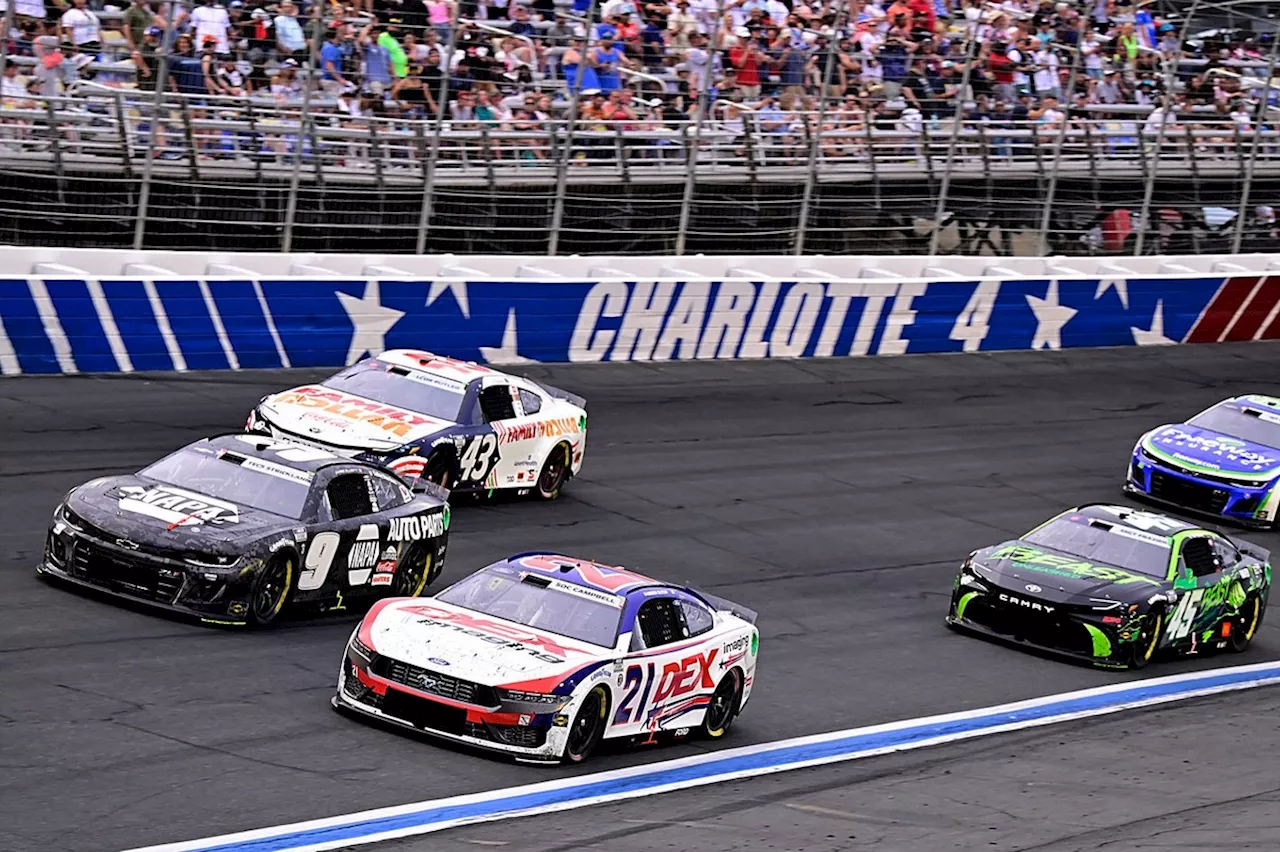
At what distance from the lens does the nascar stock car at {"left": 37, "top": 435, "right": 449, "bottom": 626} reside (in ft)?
43.0

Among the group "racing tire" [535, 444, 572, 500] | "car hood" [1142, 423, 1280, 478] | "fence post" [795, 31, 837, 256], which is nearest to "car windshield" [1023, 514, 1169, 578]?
"racing tire" [535, 444, 572, 500]

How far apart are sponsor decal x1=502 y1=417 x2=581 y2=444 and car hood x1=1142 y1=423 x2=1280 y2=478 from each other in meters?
6.97

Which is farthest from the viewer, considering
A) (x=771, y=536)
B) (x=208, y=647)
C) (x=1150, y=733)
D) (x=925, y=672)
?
(x=771, y=536)

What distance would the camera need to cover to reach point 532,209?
2544 cm

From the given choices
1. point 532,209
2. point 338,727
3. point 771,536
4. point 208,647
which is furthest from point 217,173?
point 338,727

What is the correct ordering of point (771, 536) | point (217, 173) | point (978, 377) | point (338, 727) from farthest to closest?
point (978, 377) → point (217, 173) → point (771, 536) → point (338, 727)

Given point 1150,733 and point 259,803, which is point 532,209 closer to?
point 1150,733

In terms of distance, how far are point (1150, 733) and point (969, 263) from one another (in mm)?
16065

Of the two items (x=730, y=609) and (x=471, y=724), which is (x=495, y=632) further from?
(x=730, y=609)

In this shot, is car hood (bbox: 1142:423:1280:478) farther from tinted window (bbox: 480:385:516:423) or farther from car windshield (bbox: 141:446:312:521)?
car windshield (bbox: 141:446:312:521)

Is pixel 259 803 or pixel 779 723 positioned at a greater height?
pixel 259 803

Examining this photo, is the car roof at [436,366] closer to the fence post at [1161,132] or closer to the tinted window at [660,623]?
the tinted window at [660,623]

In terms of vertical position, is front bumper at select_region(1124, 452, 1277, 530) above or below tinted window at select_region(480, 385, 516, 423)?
below

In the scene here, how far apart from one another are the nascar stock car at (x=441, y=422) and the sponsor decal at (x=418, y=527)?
1.85 meters
